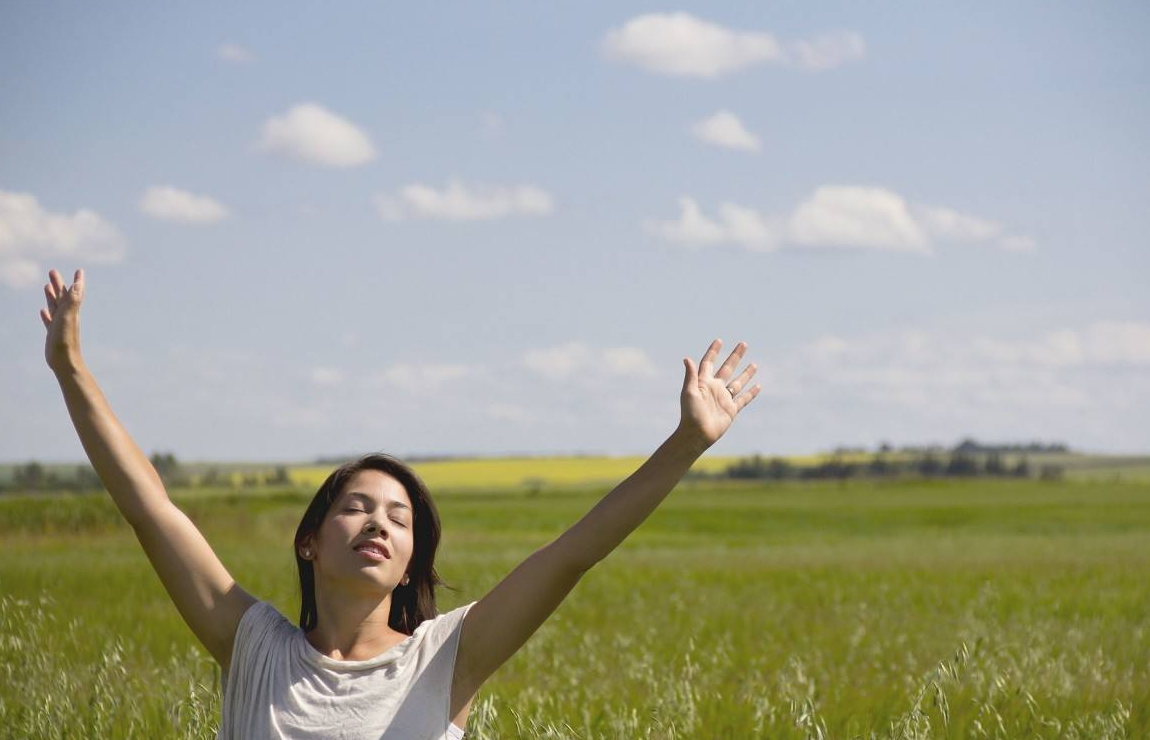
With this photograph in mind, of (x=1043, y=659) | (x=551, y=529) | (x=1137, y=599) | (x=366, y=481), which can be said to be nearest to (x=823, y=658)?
(x=1043, y=659)

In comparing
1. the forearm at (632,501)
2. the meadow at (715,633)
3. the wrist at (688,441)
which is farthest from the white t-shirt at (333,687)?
the wrist at (688,441)

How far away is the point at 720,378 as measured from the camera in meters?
3.67

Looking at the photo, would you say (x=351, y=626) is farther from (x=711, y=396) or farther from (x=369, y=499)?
(x=711, y=396)

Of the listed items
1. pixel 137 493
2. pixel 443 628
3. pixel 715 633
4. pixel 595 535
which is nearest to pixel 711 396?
pixel 595 535

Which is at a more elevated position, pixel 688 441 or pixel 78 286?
pixel 78 286

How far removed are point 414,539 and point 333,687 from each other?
64cm

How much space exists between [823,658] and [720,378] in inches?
345

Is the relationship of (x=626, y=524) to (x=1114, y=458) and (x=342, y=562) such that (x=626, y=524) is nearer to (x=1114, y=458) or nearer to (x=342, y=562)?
(x=342, y=562)

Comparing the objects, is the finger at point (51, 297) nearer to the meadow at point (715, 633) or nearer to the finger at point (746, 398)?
the meadow at point (715, 633)

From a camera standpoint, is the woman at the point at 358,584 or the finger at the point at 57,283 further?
the finger at the point at 57,283

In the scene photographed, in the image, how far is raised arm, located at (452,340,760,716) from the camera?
11.6ft

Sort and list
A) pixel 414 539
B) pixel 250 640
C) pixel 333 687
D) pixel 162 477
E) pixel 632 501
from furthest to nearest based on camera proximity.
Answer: pixel 162 477 → pixel 414 539 → pixel 250 640 → pixel 333 687 → pixel 632 501

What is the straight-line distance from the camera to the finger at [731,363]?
369cm

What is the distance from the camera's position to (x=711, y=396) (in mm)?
3625
